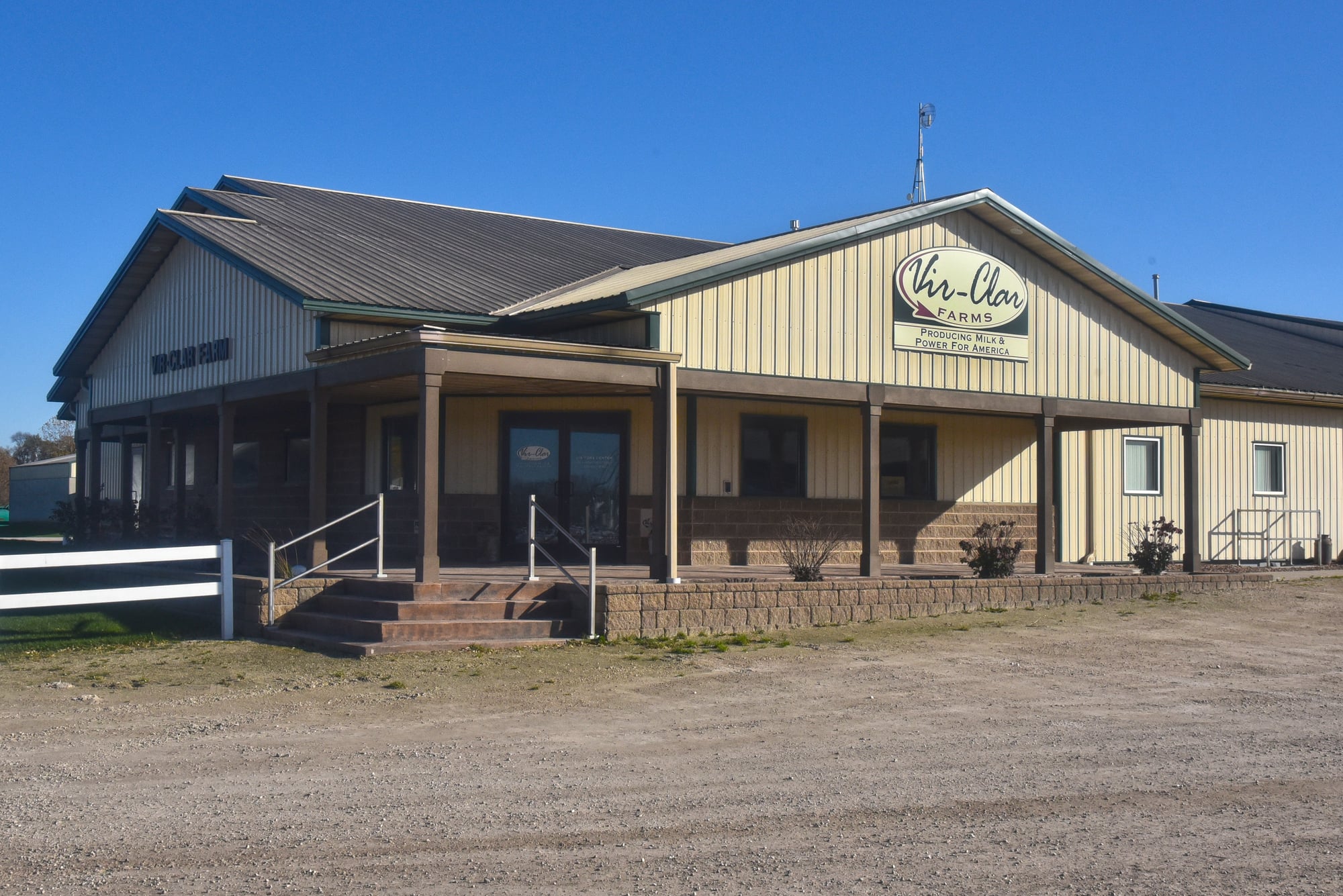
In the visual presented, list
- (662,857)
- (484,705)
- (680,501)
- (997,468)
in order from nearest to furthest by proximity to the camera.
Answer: (662,857)
(484,705)
(680,501)
(997,468)

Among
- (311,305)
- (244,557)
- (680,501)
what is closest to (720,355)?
(680,501)

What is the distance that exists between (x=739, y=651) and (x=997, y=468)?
9.37 meters

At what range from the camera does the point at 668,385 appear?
1466 cm

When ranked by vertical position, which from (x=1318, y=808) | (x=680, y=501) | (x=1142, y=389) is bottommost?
(x=1318, y=808)

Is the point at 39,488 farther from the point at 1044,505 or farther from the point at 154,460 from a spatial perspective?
the point at 1044,505

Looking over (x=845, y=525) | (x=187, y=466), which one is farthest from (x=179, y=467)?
(x=845, y=525)

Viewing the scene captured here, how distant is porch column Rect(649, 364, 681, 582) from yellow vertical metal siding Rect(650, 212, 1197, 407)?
568 millimetres

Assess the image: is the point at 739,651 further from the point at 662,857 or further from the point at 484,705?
the point at 662,857

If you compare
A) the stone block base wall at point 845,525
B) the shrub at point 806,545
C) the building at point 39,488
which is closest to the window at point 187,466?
the stone block base wall at point 845,525

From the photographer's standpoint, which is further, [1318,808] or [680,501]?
[680,501]

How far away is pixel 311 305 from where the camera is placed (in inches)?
607

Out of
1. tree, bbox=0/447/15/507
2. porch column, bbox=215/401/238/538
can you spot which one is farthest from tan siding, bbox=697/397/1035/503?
tree, bbox=0/447/15/507

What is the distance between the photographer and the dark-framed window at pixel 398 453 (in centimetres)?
1848

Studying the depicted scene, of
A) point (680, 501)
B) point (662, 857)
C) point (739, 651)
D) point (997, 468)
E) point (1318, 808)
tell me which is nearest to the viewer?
point (662, 857)
